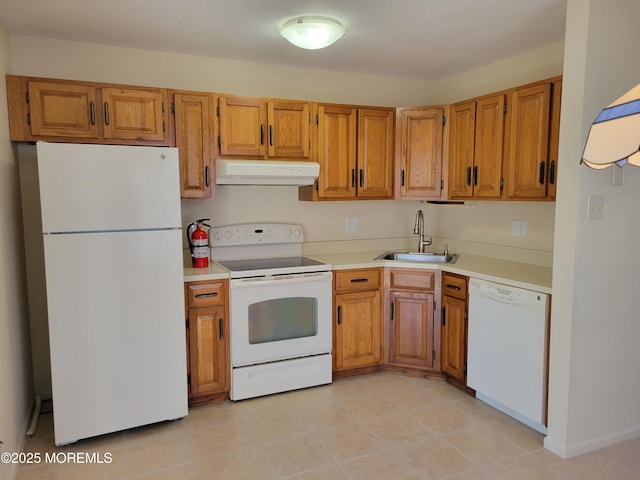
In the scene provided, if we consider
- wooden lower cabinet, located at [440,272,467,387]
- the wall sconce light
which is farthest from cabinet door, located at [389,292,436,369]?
the wall sconce light

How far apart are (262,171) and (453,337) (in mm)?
1769

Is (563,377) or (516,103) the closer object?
(563,377)

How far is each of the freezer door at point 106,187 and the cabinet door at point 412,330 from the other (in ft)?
5.78

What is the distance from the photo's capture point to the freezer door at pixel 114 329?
2467 millimetres

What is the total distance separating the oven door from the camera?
10.0 feet

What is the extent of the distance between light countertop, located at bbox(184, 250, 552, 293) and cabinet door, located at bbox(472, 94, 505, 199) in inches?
19.8

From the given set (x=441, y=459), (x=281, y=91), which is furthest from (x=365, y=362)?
Result: (x=281, y=91)

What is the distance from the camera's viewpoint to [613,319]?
8.11 ft

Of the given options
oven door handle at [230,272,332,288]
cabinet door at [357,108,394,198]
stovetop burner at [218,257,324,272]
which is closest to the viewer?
oven door handle at [230,272,332,288]

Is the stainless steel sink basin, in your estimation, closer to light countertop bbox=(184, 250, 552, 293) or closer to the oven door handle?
light countertop bbox=(184, 250, 552, 293)

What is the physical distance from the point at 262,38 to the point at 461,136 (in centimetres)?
158

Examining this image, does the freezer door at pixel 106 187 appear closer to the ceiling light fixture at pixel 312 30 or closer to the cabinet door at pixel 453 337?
the ceiling light fixture at pixel 312 30

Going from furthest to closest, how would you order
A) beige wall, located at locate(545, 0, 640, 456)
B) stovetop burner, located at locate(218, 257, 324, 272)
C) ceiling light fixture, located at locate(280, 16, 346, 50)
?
1. stovetop burner, located at locate(218, 257, 324, 272)
2. ceiling light fixture, located at locate(280, 16, 346, 50)
3. beige wall, located at locate(545, 0, 640, 456)

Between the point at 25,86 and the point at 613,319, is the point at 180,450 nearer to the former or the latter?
the point at 25,86
